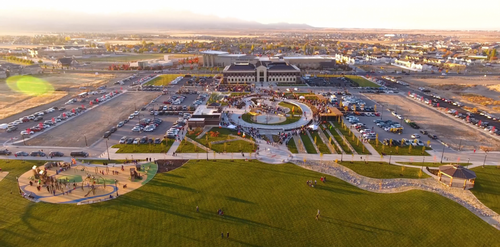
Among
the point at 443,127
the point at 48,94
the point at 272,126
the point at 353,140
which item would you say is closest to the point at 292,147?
the point at 272,126

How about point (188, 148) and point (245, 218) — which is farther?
point (188, 148)

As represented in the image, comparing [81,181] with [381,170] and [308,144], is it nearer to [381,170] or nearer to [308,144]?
[308,144]

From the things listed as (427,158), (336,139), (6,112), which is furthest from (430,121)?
(6,112)

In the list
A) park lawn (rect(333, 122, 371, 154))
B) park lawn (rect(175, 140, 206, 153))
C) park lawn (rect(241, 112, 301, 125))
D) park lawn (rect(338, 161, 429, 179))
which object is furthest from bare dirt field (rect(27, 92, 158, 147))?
park lawn (rect(333, 122, 371, 154))

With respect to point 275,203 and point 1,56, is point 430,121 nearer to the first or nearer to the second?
point 275,203

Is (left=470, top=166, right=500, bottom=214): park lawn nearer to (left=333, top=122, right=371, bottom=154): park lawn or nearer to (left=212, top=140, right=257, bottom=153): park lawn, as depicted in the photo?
(left=333, top=122, right=371, bottom=154): park lawn
